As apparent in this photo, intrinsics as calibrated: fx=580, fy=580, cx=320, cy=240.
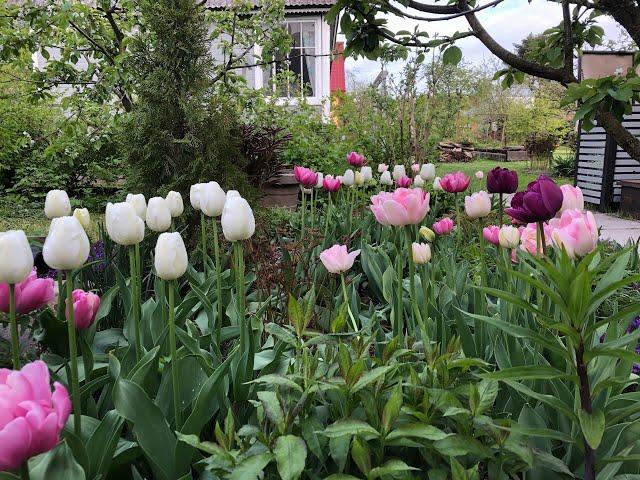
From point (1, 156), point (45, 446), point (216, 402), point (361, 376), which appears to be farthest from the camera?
point (1, 156)

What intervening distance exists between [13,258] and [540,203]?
3.45 ft

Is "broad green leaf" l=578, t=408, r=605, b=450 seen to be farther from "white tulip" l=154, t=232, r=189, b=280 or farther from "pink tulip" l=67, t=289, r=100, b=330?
"pink tulip" l=67, t=289, r=100, b=330

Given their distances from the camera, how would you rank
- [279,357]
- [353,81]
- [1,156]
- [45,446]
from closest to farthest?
[45,446], [279,357], [1,156], [353,81]

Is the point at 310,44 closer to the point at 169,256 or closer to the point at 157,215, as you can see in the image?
the point at 157,215

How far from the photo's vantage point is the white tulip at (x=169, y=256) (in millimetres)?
1170

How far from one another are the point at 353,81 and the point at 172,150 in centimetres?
1348

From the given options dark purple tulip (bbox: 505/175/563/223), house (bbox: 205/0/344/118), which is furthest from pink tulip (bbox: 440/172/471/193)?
house (bbox: 205/0/344/118)

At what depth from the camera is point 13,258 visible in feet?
3.19

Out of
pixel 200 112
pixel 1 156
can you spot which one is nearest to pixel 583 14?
pixel 200 112

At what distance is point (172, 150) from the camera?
3.43 m

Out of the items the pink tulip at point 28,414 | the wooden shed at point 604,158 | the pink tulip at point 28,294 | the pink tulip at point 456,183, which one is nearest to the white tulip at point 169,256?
the pink tulip at point 28,294

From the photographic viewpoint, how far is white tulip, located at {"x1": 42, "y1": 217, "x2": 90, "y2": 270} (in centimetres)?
105

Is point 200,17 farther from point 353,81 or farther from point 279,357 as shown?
point 353,81

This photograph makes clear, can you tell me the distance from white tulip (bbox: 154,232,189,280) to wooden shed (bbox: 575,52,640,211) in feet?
24.7
